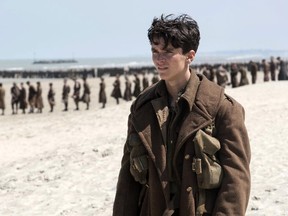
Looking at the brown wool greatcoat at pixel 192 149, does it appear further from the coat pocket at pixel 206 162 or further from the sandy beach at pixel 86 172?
the sandy beach at pixel 86 172

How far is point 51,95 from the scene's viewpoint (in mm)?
29141

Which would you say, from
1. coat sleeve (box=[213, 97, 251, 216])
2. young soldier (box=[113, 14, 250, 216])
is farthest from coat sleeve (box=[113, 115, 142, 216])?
coat sleeve (box=[213, 97, 251, 216])

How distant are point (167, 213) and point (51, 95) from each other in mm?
27057

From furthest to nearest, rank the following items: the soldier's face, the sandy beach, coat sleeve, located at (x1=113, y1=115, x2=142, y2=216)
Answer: the sandy beach → coat sleeve, located at (x1=113, y1=115, x2=142, y2=216) → the soldier's face

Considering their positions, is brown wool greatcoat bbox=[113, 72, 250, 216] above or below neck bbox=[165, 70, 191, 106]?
below

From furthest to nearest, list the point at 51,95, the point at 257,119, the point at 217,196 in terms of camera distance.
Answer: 1. the point at 51,95
2. the point at 257,119
3. the point at 217,196

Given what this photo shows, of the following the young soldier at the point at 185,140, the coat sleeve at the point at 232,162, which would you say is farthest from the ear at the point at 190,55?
the coat sleeve at the point at 232,162

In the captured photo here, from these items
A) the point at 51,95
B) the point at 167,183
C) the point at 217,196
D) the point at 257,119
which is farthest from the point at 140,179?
the point at 51,95

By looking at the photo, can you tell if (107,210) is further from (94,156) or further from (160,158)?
(160,158)

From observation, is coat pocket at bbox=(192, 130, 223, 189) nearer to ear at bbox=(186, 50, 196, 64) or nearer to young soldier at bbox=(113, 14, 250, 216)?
young soldier at bbox=(113, 14, 250, 216)

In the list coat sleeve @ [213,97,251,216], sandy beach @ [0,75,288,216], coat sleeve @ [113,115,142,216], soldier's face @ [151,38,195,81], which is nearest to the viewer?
coat sleeve @ [213,97,251,216]

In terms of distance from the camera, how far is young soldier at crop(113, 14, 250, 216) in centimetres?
246

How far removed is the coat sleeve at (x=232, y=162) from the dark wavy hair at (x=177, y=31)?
316mm

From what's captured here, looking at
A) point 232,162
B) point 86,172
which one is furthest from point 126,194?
point 86,172
